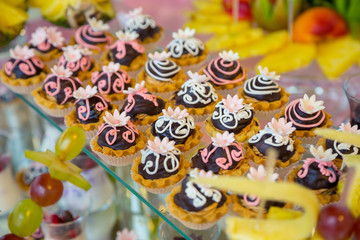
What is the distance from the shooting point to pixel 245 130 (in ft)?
5.33

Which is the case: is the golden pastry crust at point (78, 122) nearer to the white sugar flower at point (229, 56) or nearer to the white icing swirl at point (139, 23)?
the white sugar flower at point (229, 56)

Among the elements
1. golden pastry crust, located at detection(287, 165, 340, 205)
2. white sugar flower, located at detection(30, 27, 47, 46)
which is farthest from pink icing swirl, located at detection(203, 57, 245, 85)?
white sugar flower, located at detection(30, 27, 47, 46)

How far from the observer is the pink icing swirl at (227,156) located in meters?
1.43

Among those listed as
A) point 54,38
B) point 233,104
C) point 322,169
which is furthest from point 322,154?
point 54,38

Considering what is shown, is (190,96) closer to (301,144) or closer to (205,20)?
(301,144)

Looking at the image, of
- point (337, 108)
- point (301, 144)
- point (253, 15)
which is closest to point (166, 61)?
point (301, 144)

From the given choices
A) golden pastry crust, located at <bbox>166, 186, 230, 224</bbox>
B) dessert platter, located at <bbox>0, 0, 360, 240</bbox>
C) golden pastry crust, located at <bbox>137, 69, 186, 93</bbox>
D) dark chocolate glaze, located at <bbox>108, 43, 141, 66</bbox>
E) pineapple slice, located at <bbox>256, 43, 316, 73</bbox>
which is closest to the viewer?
dessert platter, located at <bbox>0, 0, 360, 240</bbox>

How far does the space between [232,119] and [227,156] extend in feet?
0.69

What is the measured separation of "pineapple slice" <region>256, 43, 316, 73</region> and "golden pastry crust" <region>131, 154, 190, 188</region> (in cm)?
140

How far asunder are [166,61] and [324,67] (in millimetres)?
1260

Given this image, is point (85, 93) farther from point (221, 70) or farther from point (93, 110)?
point (221, 70)

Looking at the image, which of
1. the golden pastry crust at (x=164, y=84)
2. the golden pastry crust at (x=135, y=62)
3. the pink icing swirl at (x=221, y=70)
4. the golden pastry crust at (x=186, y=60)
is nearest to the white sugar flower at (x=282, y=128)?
the pink icing swirl at (x=221, y=70)

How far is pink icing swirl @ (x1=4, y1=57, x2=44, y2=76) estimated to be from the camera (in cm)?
201

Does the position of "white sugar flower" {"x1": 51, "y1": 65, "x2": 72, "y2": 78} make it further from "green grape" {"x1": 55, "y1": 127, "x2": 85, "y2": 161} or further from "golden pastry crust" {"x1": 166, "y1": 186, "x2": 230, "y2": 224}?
"golden pastry crust" {"x1": 166, "y1": 186, "x2": 230, "y2": 224}
